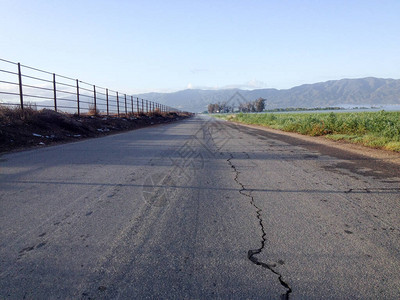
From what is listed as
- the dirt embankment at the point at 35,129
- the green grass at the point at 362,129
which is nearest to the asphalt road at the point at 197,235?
the dirt embankment at the point at 35,129

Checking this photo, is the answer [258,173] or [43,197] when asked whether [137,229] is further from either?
[258,173]

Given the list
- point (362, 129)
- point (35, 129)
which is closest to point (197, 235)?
point (35, 129)

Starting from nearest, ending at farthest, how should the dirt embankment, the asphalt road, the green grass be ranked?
1. the asphalt road
2. the dirt embankment
3. the green grass

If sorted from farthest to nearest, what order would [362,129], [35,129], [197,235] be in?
[362,129] → [35,129] → [197,235]

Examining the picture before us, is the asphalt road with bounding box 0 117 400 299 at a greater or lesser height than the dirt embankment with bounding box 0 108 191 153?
lesser

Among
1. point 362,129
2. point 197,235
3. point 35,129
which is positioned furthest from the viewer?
point 362,129

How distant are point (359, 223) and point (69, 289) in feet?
11.0

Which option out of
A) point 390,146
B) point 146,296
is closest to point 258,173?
point 146,296

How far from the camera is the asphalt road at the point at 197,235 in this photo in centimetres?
236

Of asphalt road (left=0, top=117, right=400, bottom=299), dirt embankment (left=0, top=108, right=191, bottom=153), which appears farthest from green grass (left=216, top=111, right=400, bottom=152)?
dirt embankment (left=0, top=108, right=191, bottom=153)

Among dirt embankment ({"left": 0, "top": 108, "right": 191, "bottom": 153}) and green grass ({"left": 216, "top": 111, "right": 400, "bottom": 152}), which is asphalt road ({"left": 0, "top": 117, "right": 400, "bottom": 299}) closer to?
dirt embankment ({"left": 0, "top": 108, "right": 191, "bottom": 153})

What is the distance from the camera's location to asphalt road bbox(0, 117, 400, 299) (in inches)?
92.7

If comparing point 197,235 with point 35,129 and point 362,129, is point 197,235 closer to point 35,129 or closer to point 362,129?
point 35,129

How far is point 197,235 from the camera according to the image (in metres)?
3.27
